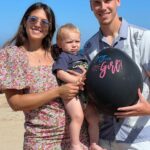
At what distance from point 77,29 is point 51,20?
1.09 ft

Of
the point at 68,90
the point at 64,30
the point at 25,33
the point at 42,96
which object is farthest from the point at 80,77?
the point at 25,33

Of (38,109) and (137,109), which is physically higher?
(137,109)

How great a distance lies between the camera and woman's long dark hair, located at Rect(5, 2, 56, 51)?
17.6ft

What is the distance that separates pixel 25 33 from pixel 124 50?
1.15 m

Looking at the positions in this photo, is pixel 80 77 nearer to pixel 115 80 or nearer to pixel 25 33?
pixel 115 80

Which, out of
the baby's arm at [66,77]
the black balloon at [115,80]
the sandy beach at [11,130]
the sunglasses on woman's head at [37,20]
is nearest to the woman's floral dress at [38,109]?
the baby's arm at [66,77]

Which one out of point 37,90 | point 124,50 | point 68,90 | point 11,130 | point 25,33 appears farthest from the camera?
point 11,130

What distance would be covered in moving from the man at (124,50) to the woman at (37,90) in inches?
14.1

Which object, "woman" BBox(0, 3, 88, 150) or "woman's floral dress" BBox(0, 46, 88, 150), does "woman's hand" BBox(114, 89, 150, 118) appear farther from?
"woman's floral dress" BBox(0, 46, 88, 150)

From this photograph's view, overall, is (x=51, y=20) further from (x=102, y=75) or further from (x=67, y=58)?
(x=102, y=75)

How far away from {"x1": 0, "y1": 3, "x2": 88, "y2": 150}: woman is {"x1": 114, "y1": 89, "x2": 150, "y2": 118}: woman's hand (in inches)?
23.9

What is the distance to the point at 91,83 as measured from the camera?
466cm

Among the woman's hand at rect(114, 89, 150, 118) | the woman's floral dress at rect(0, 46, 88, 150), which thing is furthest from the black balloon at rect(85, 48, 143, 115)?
the woman's floral dress at rect(0, 46, 88, 150)

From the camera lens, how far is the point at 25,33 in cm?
542
